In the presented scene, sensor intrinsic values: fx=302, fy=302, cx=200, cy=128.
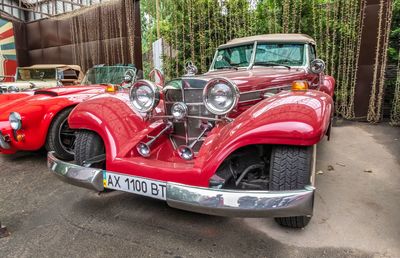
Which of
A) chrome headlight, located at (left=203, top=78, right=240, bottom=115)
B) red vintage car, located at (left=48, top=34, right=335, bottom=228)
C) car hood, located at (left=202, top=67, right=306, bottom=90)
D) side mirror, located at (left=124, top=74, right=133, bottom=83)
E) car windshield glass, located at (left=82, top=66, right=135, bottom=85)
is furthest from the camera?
car windshield glass, located at (left=82, top=66, right=135, bottom=85)

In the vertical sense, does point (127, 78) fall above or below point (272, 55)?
below

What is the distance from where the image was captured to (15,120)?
347 centimetres

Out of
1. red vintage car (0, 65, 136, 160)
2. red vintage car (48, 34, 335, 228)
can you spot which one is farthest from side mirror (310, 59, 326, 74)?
red vintage car (0, 65, 136, 160)

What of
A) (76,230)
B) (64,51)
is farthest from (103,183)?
(64,51)

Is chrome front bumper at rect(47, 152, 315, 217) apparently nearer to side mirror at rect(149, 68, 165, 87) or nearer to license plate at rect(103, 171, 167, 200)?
license plate at rect(103, 171, 167, 200)

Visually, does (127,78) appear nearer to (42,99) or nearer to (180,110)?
(42,99)

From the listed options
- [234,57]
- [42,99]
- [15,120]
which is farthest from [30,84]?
[234,57]

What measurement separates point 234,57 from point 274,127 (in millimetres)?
2046

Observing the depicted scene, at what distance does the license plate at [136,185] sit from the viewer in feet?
6.56

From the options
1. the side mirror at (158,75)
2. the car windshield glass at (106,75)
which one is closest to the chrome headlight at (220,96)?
the side mirror at (158,75)

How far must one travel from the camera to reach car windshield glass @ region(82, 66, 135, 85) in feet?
18.3

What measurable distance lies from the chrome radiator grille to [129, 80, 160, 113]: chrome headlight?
17cm

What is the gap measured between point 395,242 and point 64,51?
449 inches

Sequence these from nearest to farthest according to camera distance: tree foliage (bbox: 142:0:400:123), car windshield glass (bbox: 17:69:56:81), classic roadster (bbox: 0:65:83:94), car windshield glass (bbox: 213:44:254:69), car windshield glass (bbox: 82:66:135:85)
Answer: car windshield glass (bbox: 213:44:254:69), car windshield glass (bbox: 82:66:135:85), tree foliage (bbox: 142:0:400:123), classic roadster (bbox: 0:65:83:94), car windshield glass (bbox: 17:69:56:81)
